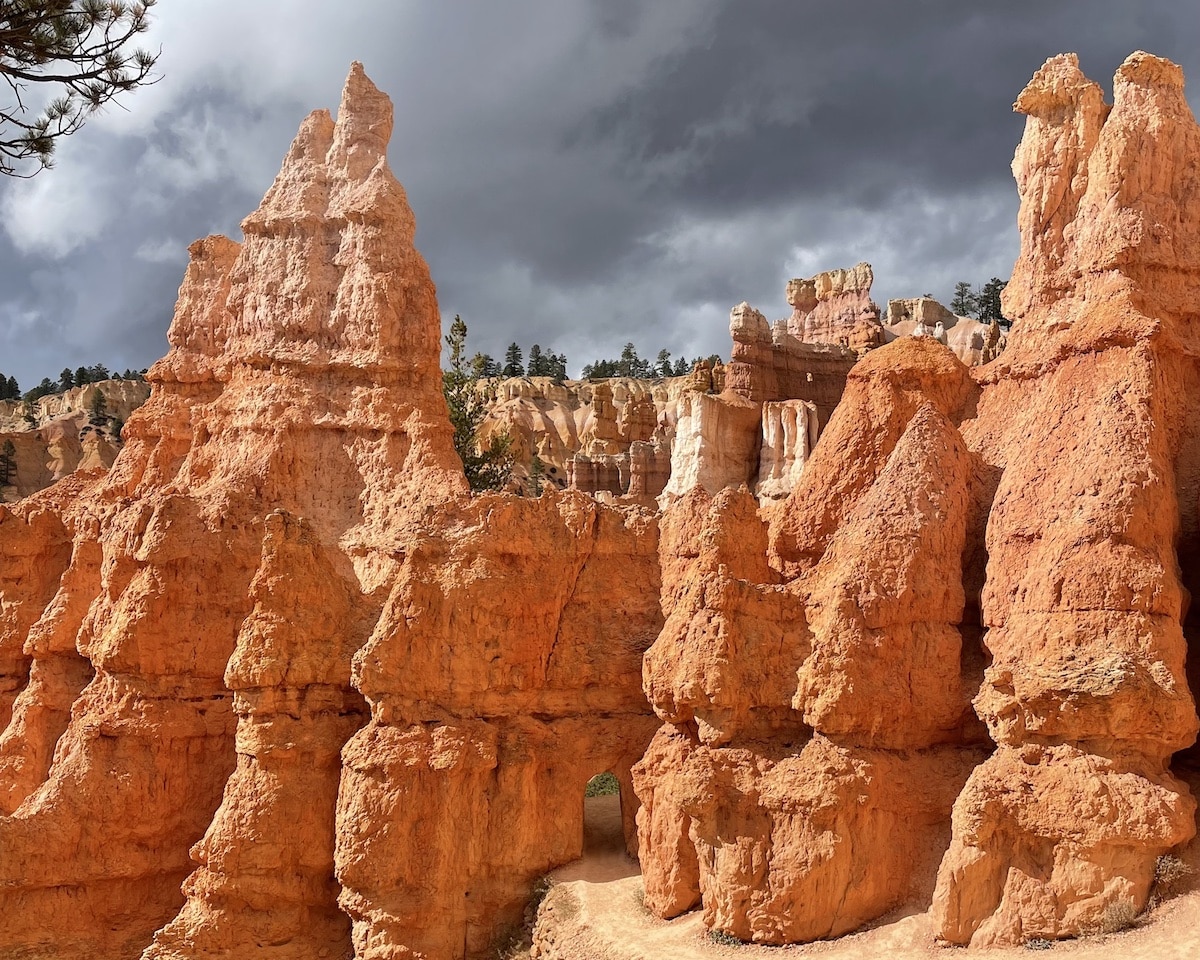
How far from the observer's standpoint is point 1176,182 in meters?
16.5

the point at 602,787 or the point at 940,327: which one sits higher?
the point at 940,327

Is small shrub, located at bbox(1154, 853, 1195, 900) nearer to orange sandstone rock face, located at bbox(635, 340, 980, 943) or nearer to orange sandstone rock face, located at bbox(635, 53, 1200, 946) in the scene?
orange sandstone rock face, located at bbox(635, 53, 1200, 946)

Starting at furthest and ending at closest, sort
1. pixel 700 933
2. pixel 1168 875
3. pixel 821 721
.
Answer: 1. pixel 700 933
2. pixel 821 721
3. pixel 1168 875

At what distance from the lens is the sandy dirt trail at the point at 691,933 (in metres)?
11.8

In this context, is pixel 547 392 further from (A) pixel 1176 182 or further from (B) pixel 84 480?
(A) pixel 1176 182

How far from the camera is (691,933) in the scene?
14633 mm

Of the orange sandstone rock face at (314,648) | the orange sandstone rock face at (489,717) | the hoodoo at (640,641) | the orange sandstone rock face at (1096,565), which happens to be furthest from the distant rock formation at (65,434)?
the orange sandstone rock face at (1096,565)

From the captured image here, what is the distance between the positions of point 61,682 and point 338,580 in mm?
7888

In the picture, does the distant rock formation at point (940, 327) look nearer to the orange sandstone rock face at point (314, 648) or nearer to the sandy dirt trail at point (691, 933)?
the orange sandstone rock face at point (314, 648)

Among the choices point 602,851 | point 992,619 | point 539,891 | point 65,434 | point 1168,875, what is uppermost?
point 65,434

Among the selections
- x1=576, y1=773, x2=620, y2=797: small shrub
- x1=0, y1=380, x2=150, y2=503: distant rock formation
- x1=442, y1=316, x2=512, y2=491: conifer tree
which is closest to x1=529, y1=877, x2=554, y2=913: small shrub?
x1=576, y1=773, x2=620, y2=797: small shrub

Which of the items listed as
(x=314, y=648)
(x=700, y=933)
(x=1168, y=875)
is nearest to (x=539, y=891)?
(x=700, y=933)

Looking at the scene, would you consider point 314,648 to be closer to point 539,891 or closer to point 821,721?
point 539,891

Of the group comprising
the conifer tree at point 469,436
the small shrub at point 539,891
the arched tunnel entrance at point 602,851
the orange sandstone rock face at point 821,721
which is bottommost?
the small shrub at point 539,891
